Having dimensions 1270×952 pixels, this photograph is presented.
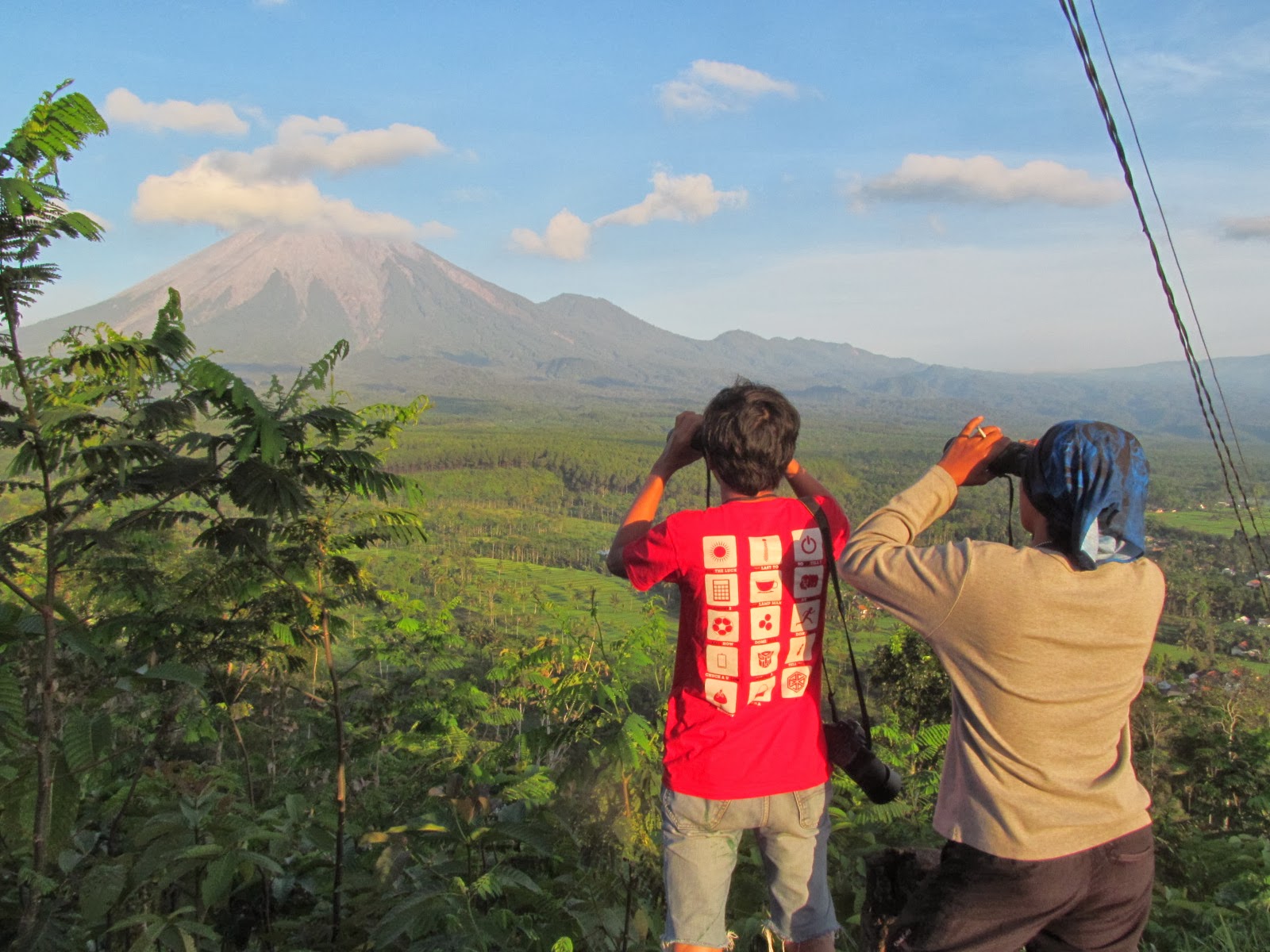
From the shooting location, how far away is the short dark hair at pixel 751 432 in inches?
64.6

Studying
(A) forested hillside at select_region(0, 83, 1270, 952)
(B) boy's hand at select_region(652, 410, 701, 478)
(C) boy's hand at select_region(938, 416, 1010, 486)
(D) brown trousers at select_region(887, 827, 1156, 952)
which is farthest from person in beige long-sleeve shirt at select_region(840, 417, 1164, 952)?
(A) forested hillside at select_region(0, 83, 1270, 952)

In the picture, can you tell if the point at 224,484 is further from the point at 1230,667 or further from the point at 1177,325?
the point at 1230,667

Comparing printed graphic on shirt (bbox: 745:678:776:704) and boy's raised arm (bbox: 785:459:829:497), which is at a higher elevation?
boy's raised arm (bbox: 785:459:829:497)

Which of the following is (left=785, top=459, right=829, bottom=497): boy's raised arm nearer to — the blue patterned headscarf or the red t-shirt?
the red t-shirt

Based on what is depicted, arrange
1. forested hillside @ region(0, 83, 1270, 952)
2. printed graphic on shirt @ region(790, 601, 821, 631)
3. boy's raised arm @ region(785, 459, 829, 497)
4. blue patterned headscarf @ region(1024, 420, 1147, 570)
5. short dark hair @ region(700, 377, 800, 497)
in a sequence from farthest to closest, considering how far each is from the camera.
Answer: forested hillside @ region(0, 83, 1270, 952)
boy's raised arm @ region(785, 459, 829, 497)
printed graphic on shirt @ region(790, 601, 821, 631)
short dark hair @ region(700, 377, 800, 497)
blue patterned headscarf @ region(1024, 420, 1147, 570)

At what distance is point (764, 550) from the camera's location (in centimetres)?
170

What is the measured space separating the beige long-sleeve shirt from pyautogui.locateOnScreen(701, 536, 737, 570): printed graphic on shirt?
12.4 inches

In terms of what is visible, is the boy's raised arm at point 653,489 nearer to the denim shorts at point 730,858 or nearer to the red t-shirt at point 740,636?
the red t-shirt at point 740,636

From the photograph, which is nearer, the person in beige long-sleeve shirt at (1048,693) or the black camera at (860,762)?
the person in beige long-sleeve shirt at (1048,693)

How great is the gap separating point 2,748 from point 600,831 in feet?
5.83

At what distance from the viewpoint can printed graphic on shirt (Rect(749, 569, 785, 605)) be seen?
1.70 metres

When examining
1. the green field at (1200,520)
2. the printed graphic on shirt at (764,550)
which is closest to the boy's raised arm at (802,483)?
the printed graphic on shirt at (764,550)

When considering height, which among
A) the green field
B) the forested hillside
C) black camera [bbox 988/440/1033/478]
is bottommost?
the green field

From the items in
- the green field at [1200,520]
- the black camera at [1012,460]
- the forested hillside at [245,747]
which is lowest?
the green field at [1200,520]
